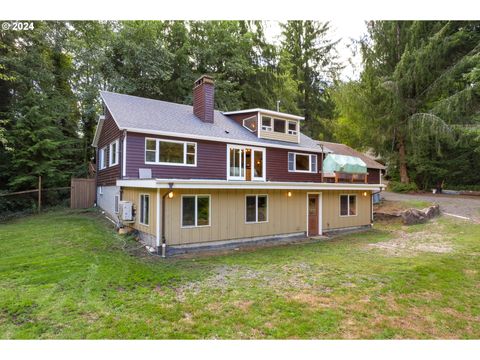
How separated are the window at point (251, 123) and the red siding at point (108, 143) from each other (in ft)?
22.5

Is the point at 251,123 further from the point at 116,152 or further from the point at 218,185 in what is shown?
the point at 218,185

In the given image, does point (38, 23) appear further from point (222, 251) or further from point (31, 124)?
point (222, 251)

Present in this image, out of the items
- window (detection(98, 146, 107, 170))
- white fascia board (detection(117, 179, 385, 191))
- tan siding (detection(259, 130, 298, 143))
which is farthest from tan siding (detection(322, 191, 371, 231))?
window (detection(98, 146, 107, 170))

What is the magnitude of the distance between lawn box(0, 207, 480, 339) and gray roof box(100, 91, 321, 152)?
16.0 feet

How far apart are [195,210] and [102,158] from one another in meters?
9.28

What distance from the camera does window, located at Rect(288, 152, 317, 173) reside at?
16.2m

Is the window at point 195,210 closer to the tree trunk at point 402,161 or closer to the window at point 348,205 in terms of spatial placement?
the window at point 348,205

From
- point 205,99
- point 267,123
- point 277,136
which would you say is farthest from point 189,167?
point 277,136

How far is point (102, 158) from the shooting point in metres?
15.9

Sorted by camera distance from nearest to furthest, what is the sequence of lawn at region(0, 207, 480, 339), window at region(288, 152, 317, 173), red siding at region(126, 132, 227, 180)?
lawn at region(0, 207, 480, 339)
red siding at region(126, 132, 227, 180)
window at region(288, 152, 317, 173)

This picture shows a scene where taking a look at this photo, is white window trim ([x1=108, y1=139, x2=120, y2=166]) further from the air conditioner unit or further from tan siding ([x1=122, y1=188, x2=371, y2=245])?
the air conditioner unit

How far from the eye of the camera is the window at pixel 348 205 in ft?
45.8

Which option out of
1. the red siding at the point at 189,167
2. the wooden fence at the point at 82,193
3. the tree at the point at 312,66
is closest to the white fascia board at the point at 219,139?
the red siding at the point at 189,167

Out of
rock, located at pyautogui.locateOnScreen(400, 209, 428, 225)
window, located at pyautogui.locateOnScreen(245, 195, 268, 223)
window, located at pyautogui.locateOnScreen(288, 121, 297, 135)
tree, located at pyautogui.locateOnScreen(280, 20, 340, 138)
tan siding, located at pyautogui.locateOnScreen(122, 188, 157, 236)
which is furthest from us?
tree, located at pyautogui.locateOnScreen(280, 20, 340, 138)
